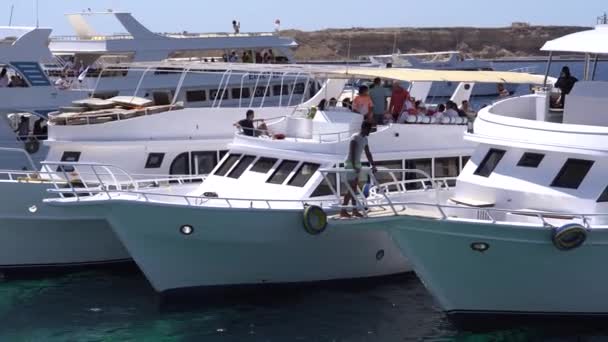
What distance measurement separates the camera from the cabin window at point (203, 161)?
23562 millimetres

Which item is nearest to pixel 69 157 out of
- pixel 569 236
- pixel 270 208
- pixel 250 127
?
pixel 250 127

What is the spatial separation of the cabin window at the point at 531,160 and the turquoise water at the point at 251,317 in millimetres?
2557

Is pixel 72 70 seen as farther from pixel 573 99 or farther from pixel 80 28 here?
pixel 573 99

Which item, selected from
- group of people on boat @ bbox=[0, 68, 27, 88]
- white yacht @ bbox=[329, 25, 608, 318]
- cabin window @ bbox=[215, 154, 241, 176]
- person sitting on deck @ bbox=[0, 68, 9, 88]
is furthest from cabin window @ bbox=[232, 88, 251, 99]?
white yacht @ bbox=[329, 25, 608, 318]

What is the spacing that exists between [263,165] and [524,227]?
19.7 ft

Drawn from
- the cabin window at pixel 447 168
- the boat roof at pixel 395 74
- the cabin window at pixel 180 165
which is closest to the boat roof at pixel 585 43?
the boat roof at pixel 395 74

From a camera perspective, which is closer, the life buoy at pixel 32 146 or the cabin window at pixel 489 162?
the cabin window at pixel 489 162

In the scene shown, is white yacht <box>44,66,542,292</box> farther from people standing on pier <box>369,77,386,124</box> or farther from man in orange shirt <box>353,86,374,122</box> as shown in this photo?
people standing on pier <box>369,77,386,124</box>

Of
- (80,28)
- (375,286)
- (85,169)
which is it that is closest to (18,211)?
(85,169)

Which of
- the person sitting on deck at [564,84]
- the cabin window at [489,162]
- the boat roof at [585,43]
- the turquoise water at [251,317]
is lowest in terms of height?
the turquoise water at [251,317]

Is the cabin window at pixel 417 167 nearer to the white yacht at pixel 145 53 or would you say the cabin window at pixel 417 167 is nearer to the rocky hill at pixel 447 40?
the white yacht at pixel 145 53

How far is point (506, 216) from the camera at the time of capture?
17.5 meters

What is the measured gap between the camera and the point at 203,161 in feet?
77.6

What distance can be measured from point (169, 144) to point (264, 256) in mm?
4892
